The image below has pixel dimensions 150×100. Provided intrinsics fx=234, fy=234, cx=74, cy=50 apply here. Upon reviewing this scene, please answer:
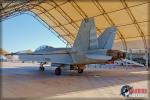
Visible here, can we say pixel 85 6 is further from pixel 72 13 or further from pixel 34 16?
pixel 34 16

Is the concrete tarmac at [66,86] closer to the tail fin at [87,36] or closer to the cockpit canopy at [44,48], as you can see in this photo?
the tail fin at [87,36]

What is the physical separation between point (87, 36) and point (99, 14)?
1058 centimetres

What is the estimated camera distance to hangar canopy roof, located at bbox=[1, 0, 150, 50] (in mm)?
22781

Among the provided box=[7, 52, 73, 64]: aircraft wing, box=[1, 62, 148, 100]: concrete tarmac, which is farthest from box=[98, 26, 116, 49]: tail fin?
box=[1, 62, 148, 100]: concrete tarmac

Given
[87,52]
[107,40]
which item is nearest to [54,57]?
[87,52]

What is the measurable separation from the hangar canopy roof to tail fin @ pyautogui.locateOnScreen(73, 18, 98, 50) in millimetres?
8136

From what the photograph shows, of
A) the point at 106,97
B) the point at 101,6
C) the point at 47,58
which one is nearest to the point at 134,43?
the point at 101,6

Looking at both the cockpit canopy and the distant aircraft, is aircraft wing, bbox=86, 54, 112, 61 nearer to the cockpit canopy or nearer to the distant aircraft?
the distant aircraft

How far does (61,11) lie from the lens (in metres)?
28.1

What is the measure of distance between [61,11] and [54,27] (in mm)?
4982

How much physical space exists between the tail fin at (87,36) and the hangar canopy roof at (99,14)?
814 centimetres

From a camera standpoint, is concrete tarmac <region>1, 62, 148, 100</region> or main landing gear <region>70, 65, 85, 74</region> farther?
main landing gear <region>70, 65, 85, 74</region>

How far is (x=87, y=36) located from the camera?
50.8 ft

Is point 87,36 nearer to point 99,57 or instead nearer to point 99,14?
point 99,57
